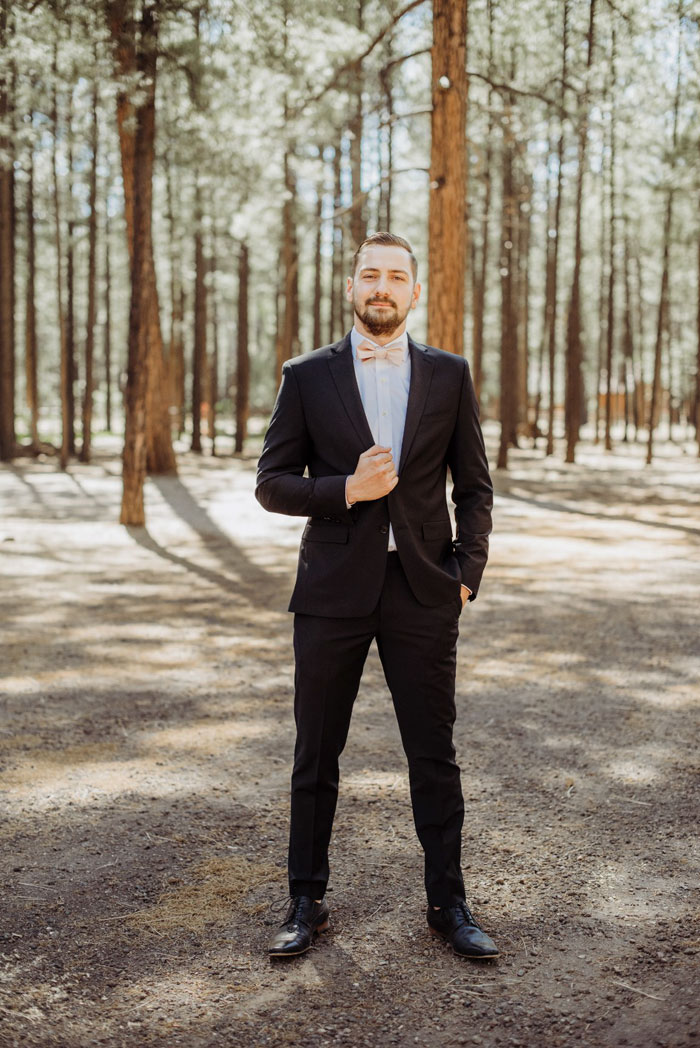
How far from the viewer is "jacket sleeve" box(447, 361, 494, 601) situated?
3.39 meters

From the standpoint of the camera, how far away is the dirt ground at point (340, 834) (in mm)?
2965

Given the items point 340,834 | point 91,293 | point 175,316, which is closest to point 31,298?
point 91,293

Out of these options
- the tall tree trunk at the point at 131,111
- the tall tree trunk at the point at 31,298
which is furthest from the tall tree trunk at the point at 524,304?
the tall tree trunk at the point at 131,111

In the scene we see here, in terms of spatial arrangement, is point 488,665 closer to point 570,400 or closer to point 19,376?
point 570,400

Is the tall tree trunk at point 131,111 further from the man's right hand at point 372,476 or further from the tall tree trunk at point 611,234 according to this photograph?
the man's right hand at point 372,476

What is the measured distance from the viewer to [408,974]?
3.15 meters

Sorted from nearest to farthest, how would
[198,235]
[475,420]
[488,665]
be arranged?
[475,420], [488,665], [198,235]

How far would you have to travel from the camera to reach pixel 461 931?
3277 millimetres

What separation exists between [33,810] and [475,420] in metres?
2.69

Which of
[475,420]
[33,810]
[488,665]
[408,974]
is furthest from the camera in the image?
[488,665]

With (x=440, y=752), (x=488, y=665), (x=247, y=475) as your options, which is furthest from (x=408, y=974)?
(x=247, y=475)

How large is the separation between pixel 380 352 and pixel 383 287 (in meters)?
0.21

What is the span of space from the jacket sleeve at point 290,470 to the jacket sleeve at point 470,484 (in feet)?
1.45

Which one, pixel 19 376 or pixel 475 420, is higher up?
pixel 19 376
